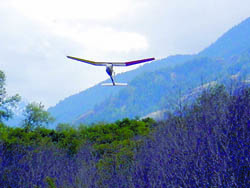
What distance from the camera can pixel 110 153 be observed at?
97.1 feet

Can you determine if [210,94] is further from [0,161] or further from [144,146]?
[0,161]

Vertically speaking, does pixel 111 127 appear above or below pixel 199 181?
above

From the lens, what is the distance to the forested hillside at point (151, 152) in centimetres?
1702

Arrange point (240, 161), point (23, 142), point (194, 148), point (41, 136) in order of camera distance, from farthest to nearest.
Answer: point (41, 136) < point (23, 142) < point (194, 148) < point (240, 161)

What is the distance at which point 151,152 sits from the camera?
78.5 ft

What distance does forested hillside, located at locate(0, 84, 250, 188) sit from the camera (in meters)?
17.0

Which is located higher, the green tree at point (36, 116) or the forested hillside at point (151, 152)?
the green tree at point (36, 116)

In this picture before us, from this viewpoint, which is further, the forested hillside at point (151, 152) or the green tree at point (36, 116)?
the green tree at point (36, 116)

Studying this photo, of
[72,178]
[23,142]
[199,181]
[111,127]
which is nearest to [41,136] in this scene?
[23,142]

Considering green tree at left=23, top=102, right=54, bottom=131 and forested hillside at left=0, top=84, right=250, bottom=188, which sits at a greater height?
green tree at left=23, top=102, right=54, bottom=131

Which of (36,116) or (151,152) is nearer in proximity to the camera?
(151,152)

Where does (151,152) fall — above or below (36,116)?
below

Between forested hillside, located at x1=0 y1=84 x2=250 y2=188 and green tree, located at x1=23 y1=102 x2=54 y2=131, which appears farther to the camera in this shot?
green tree, located at x1=23 y1=102 x2=54 y2=131

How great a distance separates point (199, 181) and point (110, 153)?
13.3 meters
